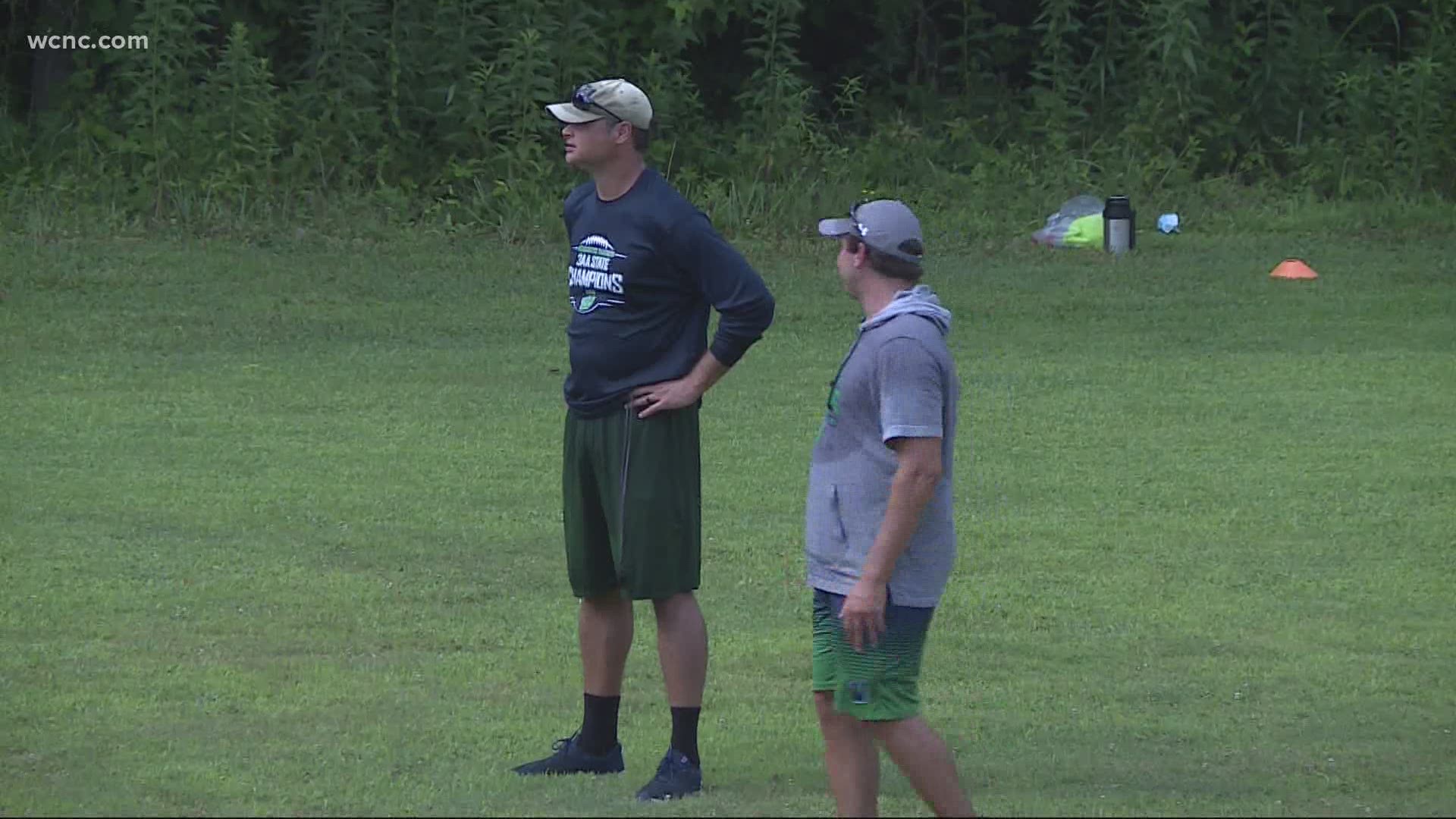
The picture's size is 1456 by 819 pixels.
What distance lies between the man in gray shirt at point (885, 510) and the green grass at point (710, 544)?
0.62 meters

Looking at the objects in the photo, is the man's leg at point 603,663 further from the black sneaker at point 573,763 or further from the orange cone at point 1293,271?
the orange cone at point 1293,271

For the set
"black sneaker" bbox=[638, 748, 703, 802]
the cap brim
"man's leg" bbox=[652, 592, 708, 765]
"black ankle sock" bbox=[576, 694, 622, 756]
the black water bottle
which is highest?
the black water bottle

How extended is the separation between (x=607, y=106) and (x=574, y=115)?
113 mm

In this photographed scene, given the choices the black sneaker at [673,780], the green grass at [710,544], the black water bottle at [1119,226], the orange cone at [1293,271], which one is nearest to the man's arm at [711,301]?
the black sneaker at [673,780]

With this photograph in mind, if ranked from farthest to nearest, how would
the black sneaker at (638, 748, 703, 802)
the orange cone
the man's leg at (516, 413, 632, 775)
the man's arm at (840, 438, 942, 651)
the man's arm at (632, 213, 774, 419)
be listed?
the orange cone, the man's leg at (516, 413, 632, 775), the man's arm at (632, 213, 774, 419), the black sneaker at (638, 748, 703, 802), the man's arm at (840, 438, 942, 651)

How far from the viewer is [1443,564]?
9023 mm

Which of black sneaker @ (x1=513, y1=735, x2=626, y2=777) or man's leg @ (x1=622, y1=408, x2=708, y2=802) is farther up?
man's leg @ (x1=622, y1=408, x2=708, y2=802)

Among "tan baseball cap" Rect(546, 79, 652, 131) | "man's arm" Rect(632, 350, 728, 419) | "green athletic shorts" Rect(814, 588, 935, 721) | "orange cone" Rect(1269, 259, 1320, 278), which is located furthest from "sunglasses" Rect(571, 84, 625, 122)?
"orange cone" Rect(1269, 259, 1320, 278)

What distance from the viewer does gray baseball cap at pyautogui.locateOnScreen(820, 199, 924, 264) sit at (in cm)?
505

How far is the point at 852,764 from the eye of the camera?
521cm

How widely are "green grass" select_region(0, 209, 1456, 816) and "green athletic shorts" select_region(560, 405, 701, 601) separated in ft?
2.03

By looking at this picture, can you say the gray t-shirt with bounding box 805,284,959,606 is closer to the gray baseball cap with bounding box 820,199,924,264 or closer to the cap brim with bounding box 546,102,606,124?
the gray baseball cap with bounding box 820,199,924,264

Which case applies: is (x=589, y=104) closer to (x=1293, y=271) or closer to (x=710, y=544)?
(x=710, y=544)

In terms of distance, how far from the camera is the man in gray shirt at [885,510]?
4957 mm
